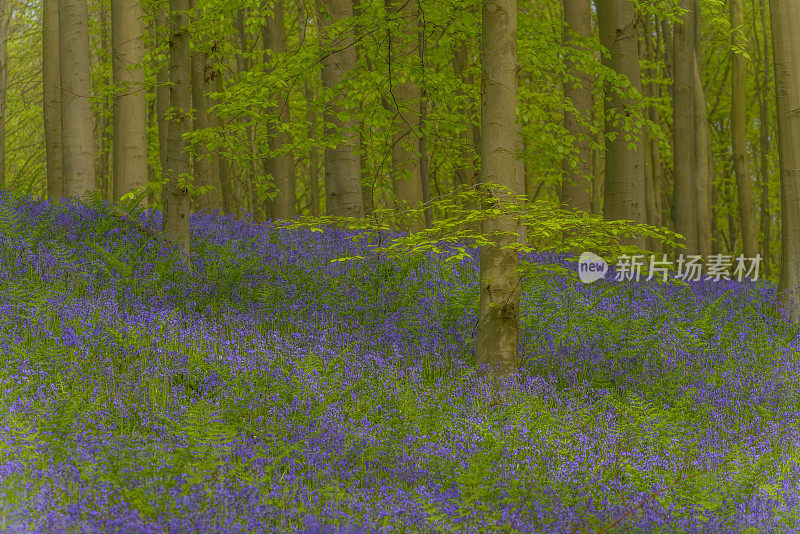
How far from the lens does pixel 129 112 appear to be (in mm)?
11688

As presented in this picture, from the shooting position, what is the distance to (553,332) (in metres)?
7.22

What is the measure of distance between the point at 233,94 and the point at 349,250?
2.67 meters

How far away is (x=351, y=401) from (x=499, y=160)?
2.35m

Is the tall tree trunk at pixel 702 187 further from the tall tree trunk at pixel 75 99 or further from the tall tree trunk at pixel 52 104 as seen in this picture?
the tall tree trunk at pixel 52 104

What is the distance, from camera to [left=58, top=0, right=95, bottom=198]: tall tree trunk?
34.8ft

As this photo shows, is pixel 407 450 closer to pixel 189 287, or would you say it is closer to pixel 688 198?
pixel 189 287

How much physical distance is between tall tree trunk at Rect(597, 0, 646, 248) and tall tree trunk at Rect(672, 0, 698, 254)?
292cm

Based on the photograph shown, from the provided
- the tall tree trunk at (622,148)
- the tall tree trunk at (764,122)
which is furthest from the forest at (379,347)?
the tall tree trunk at (764,122)

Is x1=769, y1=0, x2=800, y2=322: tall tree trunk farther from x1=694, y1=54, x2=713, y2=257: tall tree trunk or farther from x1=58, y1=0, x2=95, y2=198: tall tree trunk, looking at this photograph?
x1=58, y1=0, x2=95, y2=198: tall tree trunk

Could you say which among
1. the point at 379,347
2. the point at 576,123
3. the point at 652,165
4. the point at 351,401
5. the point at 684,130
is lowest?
the point at 351,401

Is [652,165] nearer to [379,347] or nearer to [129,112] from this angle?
[129,112]

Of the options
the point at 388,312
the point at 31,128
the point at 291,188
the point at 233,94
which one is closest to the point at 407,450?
the point at 388,312

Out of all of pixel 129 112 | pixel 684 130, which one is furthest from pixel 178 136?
pixel 684 130

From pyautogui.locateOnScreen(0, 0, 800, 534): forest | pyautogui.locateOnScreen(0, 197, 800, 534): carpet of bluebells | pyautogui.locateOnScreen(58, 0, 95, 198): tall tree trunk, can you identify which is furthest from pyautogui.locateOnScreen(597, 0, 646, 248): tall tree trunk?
pyautogui.locateOnScreen(58, 0, 95, 198): tall tree trunk
